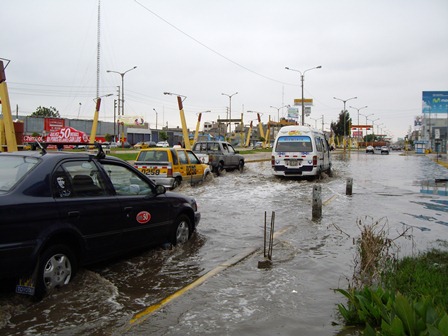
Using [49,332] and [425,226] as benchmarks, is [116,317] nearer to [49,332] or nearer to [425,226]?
[49,332]

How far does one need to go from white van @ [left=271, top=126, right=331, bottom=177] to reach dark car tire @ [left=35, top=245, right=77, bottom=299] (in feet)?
51.7

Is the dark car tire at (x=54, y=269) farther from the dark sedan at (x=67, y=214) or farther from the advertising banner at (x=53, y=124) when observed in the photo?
the advertising banner at (x=53, y=124)

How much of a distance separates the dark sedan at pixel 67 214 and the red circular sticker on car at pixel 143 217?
14 millimetres

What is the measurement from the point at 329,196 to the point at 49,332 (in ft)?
39.2

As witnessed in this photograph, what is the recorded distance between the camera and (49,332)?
3.97 m

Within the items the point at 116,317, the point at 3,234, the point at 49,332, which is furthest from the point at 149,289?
the point at 3,234

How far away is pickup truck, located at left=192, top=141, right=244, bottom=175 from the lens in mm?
22672

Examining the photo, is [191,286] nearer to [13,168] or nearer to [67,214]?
[67,214]

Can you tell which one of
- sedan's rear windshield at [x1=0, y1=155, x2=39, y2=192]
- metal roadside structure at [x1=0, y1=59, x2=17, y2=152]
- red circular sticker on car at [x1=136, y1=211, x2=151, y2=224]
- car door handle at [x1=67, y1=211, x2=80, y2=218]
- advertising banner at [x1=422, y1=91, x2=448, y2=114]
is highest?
advertising banner at [x1=422, y1=91, x2=448, y2=114]

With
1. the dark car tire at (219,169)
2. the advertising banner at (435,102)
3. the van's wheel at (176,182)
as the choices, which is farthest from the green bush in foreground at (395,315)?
the advertising banner at (435,102)

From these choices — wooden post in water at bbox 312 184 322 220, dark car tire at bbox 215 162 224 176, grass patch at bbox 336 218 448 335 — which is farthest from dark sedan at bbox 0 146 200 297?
dark car tire at bbox 215 162 224 176

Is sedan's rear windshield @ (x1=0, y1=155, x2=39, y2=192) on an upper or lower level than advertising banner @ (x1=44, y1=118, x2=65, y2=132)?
lower

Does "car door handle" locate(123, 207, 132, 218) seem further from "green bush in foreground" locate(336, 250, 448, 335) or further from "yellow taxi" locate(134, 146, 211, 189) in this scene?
"yellow taxi" locate(134, 146, 211, 189)

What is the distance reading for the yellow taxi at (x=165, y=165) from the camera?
1518cm
